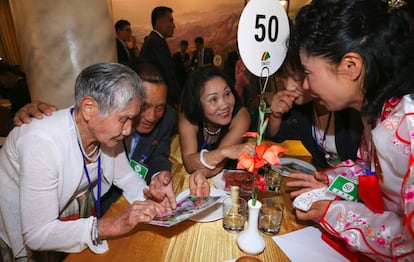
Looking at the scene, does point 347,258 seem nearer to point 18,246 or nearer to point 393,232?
point 393,232

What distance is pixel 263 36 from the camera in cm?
118

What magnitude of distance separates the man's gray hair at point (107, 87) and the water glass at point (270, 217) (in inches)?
27.9

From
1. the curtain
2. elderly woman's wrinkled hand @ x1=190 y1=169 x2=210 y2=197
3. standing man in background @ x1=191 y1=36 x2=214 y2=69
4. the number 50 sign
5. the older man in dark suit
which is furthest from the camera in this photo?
the curtain

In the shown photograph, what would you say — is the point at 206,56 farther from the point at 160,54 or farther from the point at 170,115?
the point at 170,115

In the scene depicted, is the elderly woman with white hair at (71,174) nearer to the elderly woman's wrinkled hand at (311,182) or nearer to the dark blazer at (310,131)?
the elderly woman's wrinkled hand at (311,182)

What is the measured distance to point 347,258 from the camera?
97 cm

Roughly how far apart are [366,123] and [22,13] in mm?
1940

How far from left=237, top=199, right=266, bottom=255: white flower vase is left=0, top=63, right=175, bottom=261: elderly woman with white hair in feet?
1.07

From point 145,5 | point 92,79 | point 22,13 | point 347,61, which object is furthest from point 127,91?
point 145,5

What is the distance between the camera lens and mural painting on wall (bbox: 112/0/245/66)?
6.43 meters

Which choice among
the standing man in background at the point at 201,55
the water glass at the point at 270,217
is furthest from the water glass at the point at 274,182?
the standing man in background at the point at 201,55

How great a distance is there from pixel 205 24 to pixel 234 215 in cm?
611

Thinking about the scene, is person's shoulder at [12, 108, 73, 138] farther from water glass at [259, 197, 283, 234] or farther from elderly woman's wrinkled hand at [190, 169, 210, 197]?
water glass at [259, 197, 283, 234]

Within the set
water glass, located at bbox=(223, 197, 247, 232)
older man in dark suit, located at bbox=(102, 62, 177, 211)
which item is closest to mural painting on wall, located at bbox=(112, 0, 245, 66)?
older man in dark suit, located at bbox=(102, 62, 177, 211)
